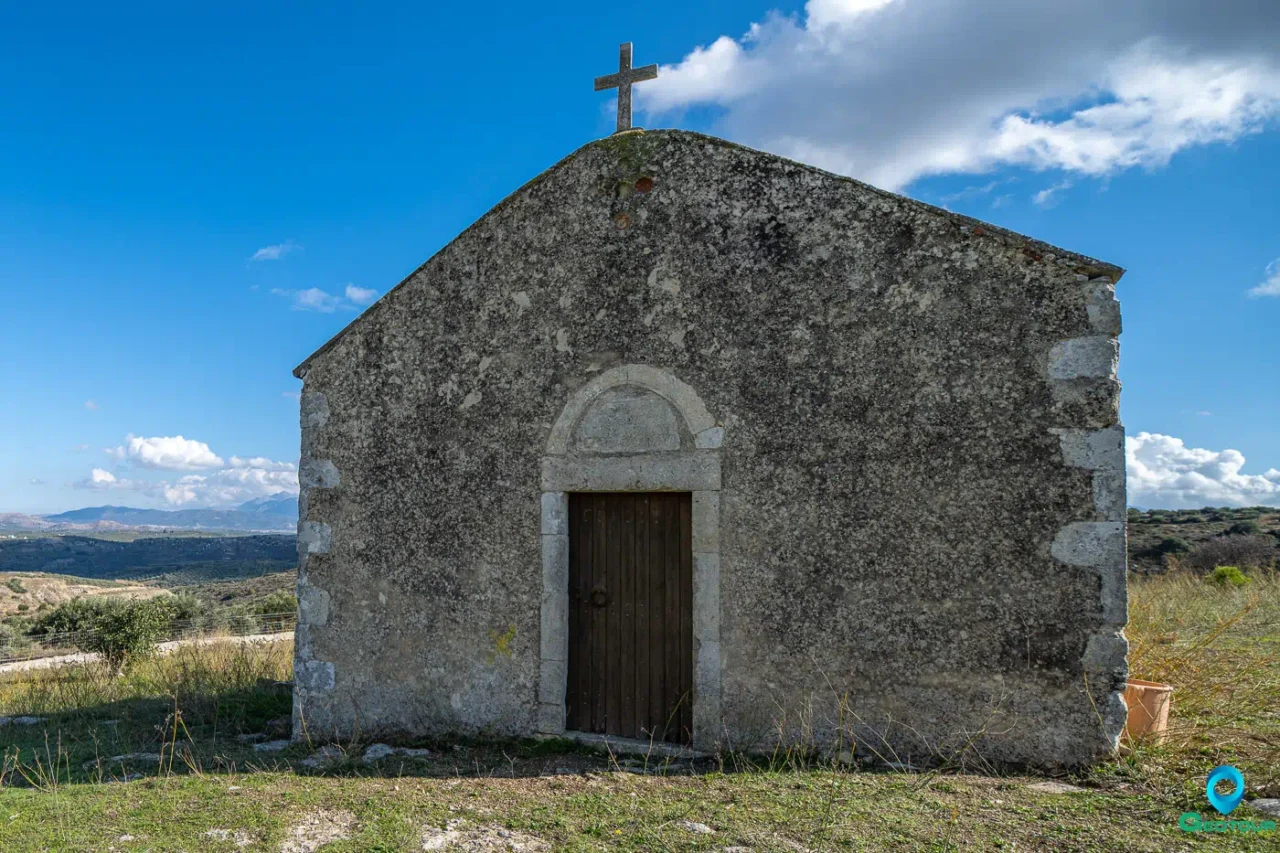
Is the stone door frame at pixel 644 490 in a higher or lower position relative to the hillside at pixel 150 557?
higher

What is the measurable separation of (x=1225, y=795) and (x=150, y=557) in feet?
309

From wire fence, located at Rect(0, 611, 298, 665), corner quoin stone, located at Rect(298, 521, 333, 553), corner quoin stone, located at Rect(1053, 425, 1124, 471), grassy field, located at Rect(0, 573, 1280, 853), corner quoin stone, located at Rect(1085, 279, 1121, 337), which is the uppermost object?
corner quoin stone, located at Rect(1085, 279, 1121, 337)

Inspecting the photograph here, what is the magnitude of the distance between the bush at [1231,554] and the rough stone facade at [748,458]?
14942mm

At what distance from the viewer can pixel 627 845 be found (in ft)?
12.0

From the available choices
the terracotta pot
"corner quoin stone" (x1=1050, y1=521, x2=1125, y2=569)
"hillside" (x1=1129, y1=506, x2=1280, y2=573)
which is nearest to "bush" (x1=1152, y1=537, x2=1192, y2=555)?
"hillside" (x1=1129, y1=506, x2=1280, y2=573)

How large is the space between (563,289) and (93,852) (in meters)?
4.19

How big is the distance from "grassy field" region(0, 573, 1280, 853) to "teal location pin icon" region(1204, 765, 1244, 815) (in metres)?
0.07

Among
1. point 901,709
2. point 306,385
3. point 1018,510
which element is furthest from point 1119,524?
point 306,385

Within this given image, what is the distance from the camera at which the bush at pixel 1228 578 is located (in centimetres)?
1190

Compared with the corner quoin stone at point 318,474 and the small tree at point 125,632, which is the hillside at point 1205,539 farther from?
the small tree at point 125,632

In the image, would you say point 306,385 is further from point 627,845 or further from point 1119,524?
point 1119,524

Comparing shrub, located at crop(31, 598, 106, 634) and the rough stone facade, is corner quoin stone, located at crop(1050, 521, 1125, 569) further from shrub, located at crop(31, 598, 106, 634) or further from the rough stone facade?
shrub, located at crop(31, 598, 106, 634)

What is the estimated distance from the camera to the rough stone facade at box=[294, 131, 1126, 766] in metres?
4.58

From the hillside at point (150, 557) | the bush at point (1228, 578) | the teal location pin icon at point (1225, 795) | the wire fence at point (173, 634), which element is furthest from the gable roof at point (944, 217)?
the hillside at point (150, 557)
